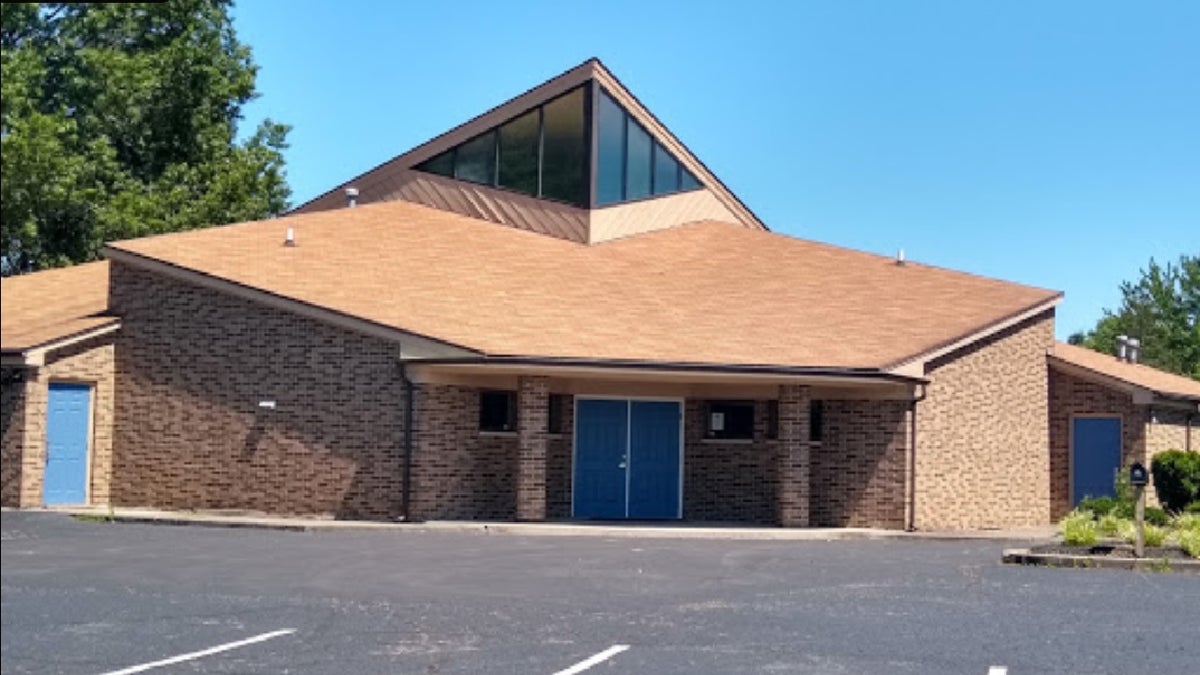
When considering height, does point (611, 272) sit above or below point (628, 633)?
above

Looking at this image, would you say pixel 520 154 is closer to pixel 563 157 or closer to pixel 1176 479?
pixel 563 157

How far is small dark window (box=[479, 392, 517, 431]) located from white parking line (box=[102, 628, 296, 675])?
12.6 metres

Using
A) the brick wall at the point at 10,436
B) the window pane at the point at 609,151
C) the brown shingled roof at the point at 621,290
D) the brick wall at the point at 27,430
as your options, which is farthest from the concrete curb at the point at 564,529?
the brick wall at the point at 10,436

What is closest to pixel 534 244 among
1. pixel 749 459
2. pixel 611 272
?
pixel 611 272

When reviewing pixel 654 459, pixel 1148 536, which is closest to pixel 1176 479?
pixel 1148 536

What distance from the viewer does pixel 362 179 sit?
32188mm

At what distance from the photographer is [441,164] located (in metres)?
30.8

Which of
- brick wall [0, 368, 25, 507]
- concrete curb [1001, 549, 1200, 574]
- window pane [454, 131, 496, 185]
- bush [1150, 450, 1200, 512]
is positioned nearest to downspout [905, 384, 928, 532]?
concrete curb [1001, 549, 1200, 574]

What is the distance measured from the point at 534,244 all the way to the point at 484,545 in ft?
37.9

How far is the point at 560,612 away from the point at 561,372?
10015 millimetres

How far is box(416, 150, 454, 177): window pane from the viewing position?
101 ft

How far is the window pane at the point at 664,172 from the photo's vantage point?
3228cm

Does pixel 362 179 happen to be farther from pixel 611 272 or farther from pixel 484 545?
pixel 484 545

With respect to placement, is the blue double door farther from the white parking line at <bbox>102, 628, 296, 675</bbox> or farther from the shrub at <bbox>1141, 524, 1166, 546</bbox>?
the white parking line at <bbox>102, 628, 296, 675</bbox>
